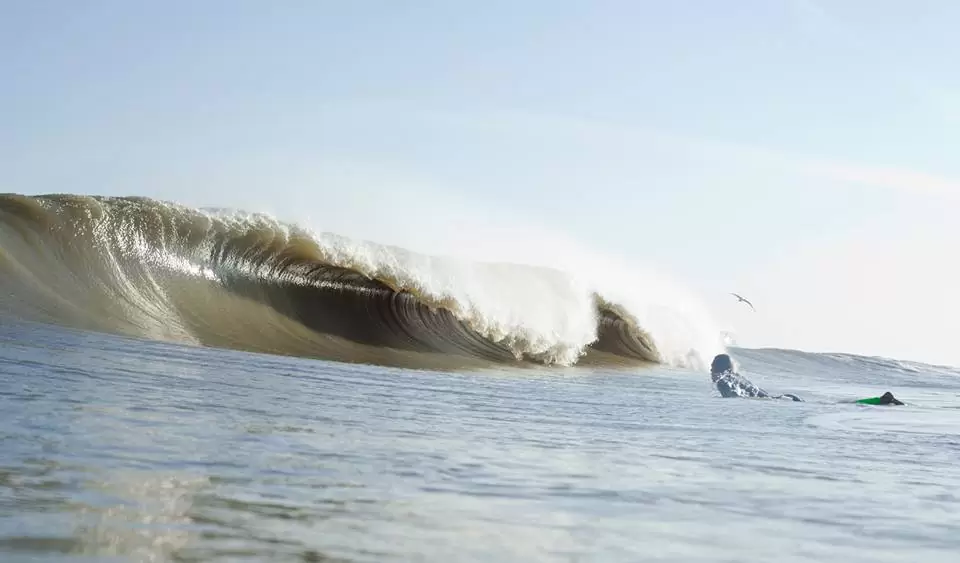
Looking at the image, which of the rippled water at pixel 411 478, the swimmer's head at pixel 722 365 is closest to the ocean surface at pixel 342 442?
the rippled water at pixel 411 478

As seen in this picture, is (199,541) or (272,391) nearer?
(199,541)

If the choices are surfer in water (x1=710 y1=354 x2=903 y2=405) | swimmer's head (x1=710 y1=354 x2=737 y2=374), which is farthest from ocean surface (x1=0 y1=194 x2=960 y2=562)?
swimmer's head (x1=710 y1=354 x2=737 y2=374)

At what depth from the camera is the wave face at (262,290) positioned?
51.5 feet

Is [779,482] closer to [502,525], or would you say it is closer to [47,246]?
[502,525]

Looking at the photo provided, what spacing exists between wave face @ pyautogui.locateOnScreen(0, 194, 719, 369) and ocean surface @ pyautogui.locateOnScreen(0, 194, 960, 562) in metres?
0.07

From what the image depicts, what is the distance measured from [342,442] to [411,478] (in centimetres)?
121

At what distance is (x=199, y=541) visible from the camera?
335cm

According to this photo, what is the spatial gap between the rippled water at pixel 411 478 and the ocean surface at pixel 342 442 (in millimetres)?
23

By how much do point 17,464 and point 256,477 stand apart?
101cm

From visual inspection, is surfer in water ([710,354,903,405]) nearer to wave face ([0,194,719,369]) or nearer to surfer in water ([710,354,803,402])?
surfer in water ([710,354,803,402])

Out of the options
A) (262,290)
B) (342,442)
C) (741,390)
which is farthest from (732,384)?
(342,442)

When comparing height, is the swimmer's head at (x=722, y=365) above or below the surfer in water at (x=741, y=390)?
above

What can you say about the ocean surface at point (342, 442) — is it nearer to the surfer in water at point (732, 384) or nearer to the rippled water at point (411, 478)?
the rippled water at point (411, 478)

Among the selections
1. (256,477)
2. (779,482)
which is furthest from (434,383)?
(256,477)
